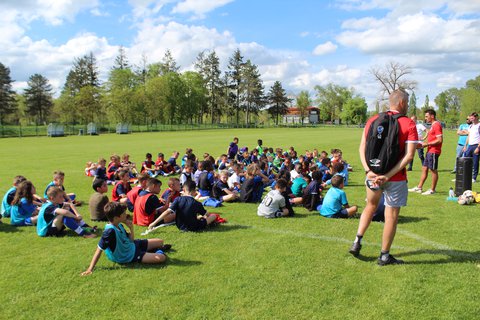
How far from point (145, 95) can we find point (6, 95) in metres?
26.4

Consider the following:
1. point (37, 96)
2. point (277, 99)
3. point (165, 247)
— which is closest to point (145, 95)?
point (37, 96)

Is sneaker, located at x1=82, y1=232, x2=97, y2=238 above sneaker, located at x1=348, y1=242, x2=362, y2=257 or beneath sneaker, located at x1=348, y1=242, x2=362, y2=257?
beneath

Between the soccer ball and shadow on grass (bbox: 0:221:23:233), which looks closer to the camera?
shadow on grass (bbox: 0:221:23:233)

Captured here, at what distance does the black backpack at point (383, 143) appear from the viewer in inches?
189

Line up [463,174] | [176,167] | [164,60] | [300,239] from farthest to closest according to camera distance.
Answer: [164,60]
[176,167]
[463,174]
[300,239]

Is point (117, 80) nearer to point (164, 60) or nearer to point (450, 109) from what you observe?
point (164, 60)

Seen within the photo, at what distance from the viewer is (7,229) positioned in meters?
7.12

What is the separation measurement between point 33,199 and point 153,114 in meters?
76.4

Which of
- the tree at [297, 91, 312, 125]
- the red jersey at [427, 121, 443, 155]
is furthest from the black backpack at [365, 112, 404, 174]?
the tree at [297, 91, 312, 125]

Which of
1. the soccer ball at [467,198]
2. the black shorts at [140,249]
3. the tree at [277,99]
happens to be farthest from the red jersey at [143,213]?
the tree at [277,99]

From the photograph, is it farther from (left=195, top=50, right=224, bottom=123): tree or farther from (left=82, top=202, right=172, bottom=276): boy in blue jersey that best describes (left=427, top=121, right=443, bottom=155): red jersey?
(left=195, top=50, right=224, bottom=123): tree

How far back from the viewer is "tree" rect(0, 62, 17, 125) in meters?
67.9

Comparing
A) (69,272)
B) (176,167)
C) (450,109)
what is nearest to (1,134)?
(176,167)

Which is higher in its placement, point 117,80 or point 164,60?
point 164,60
